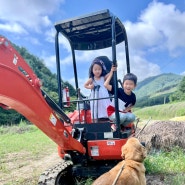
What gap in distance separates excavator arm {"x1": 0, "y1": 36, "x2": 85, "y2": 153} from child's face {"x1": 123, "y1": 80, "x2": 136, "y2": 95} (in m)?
1.28

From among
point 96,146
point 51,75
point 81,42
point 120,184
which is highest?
point 51,75

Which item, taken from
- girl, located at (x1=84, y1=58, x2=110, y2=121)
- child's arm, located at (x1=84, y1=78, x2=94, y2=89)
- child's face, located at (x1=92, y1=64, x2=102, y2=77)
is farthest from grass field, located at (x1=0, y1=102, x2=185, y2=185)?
child's face, located at (x1=92, y1=64, x2=102, y2=77)

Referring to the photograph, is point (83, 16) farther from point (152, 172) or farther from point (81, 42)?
point (152, 172)

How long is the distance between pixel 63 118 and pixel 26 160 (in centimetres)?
497

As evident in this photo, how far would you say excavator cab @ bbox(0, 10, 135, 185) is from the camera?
3393 millimetres

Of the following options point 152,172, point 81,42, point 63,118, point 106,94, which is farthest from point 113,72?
point 152,172

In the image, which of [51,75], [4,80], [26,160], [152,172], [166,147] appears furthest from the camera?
[51,75]

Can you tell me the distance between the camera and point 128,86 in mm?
4867

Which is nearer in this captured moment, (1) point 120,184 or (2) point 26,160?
(1) point 120,184

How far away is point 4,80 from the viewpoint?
3.24 m

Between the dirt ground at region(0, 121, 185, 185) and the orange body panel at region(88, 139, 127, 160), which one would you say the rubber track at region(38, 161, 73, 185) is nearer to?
the orange body panel at region(88, 139, 127, 160)

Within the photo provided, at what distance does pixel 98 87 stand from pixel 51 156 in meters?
5.36

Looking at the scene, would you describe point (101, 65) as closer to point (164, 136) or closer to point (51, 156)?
point (164, 136)

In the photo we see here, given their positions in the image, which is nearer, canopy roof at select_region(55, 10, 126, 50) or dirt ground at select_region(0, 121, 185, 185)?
canopy roof at select_region(55, 10, 126, 50)
